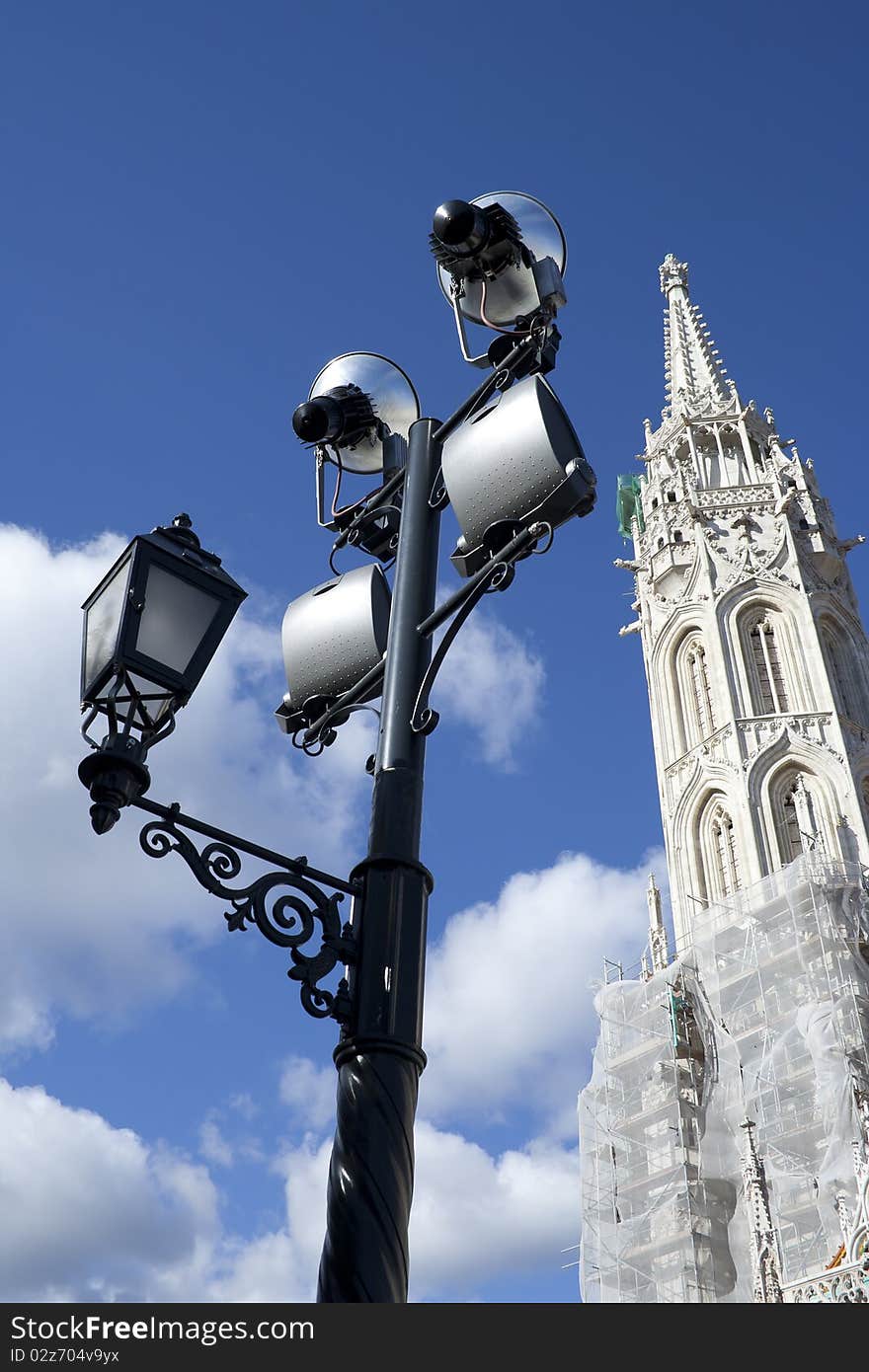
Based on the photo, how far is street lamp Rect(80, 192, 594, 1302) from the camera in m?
4.00

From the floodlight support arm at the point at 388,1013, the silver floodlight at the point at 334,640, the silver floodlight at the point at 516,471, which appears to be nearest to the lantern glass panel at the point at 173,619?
the floodlight support arm at the point at 388,1013

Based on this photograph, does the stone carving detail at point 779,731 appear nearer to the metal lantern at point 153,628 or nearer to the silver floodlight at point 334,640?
the silver floodlight at point 334,640

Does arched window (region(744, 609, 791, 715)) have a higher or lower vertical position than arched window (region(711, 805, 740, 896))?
higher

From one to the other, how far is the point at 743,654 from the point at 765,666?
0.81 meters

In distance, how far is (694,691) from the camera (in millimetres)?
40938

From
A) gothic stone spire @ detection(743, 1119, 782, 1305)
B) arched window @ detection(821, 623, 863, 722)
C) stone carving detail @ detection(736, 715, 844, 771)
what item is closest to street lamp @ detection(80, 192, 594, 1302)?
gothic stone spire @ detection(743, 1119, 782, 1305)

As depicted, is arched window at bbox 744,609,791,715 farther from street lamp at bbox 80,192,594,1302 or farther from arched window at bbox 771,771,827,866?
street lamp at bbox 80,192,594,1302

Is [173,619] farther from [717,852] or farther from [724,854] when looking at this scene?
[717,852]

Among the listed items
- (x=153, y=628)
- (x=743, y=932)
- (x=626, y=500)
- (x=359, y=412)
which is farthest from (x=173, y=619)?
(x=626, y=500)

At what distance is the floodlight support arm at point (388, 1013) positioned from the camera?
372cm

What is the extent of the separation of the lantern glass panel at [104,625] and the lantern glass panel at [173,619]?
104 millimetres

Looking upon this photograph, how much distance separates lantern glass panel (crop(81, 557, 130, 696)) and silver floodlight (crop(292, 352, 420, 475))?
1.86m
